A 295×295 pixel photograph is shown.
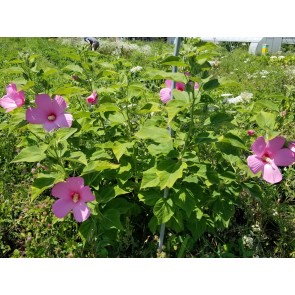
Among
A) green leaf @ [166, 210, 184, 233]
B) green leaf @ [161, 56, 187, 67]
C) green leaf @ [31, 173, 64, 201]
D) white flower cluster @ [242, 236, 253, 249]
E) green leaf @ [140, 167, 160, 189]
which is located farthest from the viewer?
white flower cluster @ [242, 236, 253, 249]

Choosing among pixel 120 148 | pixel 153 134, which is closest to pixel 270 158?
pixel 153 134

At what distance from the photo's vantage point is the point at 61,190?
54.5 inches

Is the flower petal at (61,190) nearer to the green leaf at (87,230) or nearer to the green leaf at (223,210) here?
the green leaf at (87,230)

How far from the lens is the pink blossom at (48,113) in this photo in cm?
133

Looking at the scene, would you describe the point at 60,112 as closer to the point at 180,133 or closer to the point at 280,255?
the point at 180,133

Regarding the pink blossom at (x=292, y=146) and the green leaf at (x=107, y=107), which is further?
the green leaf at (x=107, y=107)

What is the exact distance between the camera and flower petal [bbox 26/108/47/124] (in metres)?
1.33

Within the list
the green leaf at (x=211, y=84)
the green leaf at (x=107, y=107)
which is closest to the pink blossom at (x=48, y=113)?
the green leaf at (x=107, y=107)

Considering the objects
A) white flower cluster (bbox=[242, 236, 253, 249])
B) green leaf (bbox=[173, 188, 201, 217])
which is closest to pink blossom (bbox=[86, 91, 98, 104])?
green leaf (bbox=[173, 188, 201, 217])

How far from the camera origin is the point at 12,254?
1.91 metres

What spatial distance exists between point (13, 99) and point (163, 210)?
2.65 ft

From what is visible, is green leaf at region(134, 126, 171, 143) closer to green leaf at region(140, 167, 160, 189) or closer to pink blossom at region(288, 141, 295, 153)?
green leaf at region(140, 167, 160, 189)

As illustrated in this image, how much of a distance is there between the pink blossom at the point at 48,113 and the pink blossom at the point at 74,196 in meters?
0.23

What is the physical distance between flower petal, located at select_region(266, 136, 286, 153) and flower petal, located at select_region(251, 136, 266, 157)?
2 cm
